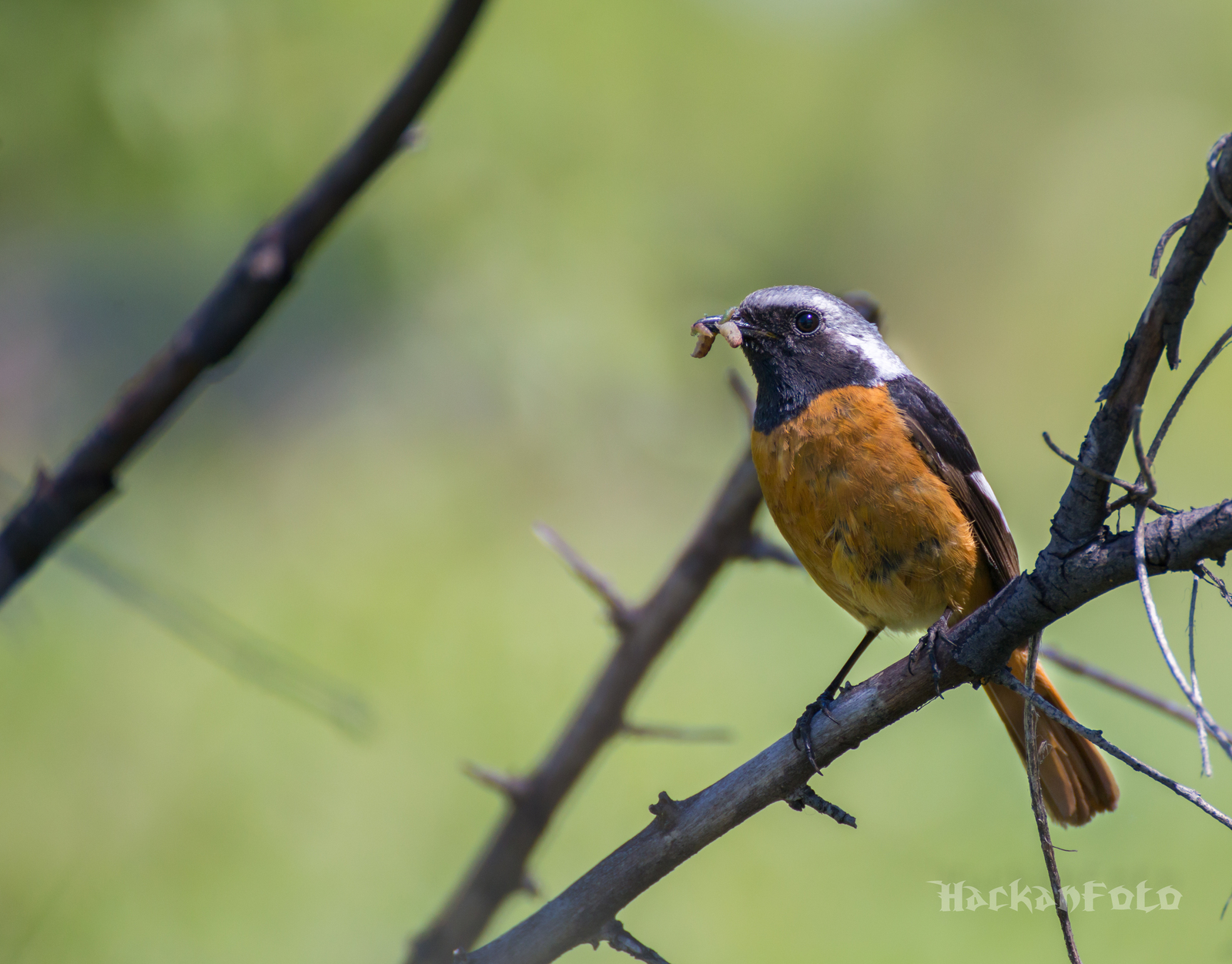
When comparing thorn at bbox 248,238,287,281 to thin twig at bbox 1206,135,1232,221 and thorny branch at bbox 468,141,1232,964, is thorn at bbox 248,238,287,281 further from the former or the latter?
thin twig at bbox 1206,135,1232,221

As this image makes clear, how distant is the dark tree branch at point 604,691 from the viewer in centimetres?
232

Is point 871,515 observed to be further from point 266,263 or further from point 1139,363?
point 266,263

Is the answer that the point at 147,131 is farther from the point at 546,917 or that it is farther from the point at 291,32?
the point at 546,917

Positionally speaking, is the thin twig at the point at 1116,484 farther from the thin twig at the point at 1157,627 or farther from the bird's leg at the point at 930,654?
the bird's leg at the point at 930,654

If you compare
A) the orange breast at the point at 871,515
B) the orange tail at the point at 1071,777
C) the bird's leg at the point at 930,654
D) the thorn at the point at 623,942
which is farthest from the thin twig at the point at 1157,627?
the orange tail at the point at 1071,777

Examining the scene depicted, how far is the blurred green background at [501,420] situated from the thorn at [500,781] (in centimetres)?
137

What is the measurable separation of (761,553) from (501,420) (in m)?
3.08

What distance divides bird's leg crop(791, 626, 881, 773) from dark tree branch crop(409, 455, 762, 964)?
39 centimetres

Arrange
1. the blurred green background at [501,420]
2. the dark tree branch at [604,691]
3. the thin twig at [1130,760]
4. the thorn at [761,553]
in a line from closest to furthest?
the thin twig at [1130,760], the dark tree branch at [604,691], the thorn at [761,553], the blurred green background at [501,420]

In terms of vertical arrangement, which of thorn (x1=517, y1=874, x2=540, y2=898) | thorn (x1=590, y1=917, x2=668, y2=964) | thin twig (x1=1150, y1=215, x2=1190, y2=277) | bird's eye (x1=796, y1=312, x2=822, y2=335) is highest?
bird's eye (x1=796, y1=312, x2=822, y2=335)

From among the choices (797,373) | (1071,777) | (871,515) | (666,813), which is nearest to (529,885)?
(666,813)

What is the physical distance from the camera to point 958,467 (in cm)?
226

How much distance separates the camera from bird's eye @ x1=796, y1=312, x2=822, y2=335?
8.07ft

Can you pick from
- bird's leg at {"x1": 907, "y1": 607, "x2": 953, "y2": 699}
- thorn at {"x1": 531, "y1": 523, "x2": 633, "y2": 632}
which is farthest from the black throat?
bird's leg at {"x1": 907, "y1": 607, "x2": 953, "y2": 699}
